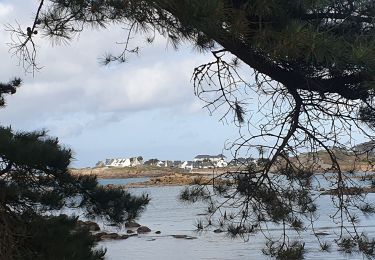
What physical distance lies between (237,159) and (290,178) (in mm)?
403

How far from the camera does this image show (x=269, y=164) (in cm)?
418

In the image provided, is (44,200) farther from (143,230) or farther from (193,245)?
(143,230)

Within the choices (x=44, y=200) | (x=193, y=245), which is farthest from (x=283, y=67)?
(x=193, y=245)

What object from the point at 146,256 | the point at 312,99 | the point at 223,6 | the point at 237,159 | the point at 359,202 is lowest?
the point at 146,256

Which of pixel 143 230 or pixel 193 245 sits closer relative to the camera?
pixel 193 245

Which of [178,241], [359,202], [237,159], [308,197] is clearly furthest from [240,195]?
[178,241]

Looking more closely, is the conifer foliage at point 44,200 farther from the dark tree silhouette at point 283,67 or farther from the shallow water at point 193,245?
the shallow water at point 193,245

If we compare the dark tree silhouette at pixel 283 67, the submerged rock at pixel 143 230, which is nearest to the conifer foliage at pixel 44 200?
Result: the dark tree silhouette at pixel 283 67

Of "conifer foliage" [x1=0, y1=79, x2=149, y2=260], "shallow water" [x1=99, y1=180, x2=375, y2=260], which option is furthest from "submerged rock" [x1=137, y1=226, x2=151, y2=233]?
"conifer foliage" [x1=0, y1=79, x2=149, y2=260]

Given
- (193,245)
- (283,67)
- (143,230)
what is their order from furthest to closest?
(143,230), (193,245), (283,67)

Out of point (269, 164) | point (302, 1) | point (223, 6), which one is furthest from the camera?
point (269, 164)

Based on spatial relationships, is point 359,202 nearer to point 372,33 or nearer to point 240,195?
point 240,195

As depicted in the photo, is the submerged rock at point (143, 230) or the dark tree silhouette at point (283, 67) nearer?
the dark tree silhouette at point (283, 67)

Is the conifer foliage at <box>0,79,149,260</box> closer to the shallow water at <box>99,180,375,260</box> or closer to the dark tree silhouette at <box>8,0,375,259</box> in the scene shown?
the dark tree silhouette at <box>8,0,375,259</box>
